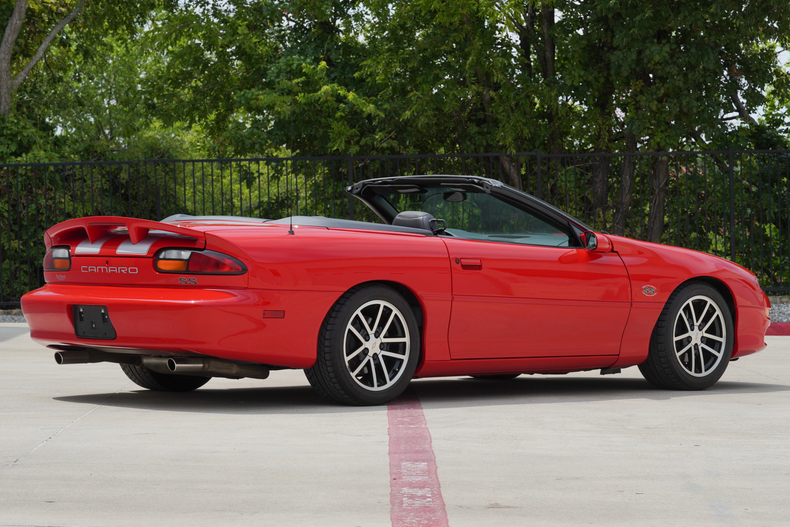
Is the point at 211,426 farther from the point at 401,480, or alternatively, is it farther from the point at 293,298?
the point at 401,480

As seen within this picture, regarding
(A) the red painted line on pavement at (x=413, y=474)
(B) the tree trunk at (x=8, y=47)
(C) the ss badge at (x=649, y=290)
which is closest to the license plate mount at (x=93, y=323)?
(A) the red painted line on pavement at (x=413, y=474)

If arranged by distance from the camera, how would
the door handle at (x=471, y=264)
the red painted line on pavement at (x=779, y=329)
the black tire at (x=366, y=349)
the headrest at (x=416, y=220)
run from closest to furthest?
the black tire at (x=366, y=349), the door handle at (x=471, y=264), the headrest at (x=416, y=220), the red painted line on pavement at (x=779, y=329)

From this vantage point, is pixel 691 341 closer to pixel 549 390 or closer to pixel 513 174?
pixel 549 390

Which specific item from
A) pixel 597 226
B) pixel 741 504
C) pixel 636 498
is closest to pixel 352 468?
pixel 636 498

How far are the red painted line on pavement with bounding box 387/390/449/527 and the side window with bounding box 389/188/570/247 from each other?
51.8 inches

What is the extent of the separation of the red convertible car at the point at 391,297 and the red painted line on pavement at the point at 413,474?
0.54m

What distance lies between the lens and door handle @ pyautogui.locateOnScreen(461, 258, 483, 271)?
19.5ft

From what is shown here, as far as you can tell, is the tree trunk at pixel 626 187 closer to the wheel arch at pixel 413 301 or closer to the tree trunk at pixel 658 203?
the tree trunk at pixel 658 203

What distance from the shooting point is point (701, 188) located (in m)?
17.8

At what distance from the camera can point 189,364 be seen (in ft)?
17.5

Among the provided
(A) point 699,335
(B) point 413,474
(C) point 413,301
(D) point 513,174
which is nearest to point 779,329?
(D) point 513,174

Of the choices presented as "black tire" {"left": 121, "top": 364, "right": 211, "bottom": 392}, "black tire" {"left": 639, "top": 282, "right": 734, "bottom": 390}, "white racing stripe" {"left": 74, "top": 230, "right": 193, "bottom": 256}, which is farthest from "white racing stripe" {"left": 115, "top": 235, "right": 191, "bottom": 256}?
"black tire" {"left": 639, "top": 282, "right": 734, "bottom": 390}

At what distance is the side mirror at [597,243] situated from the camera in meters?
6.38

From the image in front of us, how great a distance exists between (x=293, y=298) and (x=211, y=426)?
81 centimetres
